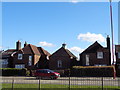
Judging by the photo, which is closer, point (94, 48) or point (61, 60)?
point (94, 48)

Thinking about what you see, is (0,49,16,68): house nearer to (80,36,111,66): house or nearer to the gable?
(80,36,111,66): house

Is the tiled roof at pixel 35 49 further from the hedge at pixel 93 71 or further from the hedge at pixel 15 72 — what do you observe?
the hedge at pixel 93 71

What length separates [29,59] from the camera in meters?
50.1

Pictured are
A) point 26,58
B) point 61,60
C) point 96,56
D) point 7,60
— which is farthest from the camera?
point 7,60

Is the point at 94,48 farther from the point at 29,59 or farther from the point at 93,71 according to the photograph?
the point at 29,59

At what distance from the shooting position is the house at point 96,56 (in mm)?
45375

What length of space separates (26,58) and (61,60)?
8610 mm

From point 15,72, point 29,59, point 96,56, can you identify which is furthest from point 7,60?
point 96,56

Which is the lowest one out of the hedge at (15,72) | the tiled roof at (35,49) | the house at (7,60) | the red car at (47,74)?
the hedge at (15,72)

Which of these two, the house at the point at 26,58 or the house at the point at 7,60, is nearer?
the house at the point at 26,58

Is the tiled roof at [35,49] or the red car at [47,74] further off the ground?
the tiled roof at [35,49]

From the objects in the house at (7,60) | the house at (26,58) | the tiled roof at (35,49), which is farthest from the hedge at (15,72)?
the house at (7,60)

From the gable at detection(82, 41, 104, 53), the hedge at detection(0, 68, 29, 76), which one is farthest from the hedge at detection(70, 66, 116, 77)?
the hedge at detection(0, 68, 29, 76)

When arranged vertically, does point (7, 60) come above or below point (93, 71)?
above
